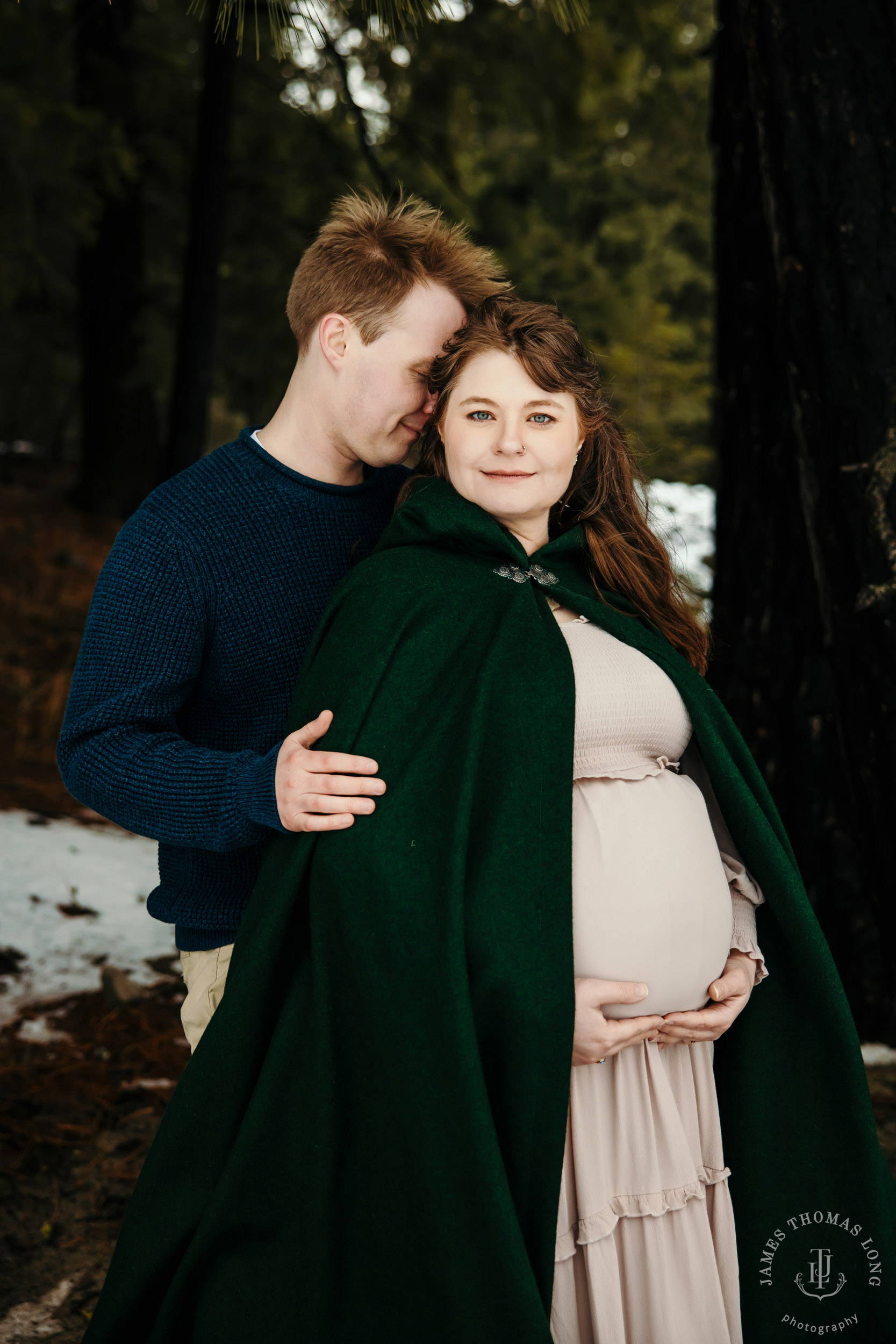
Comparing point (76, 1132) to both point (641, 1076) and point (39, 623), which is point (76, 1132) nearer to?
point (641, 1076)

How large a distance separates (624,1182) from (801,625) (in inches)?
79.1

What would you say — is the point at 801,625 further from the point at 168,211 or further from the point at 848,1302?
the point at 168,211

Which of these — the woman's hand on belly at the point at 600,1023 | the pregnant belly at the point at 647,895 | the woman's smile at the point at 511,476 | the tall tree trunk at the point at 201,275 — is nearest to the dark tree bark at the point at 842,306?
the pregnant belly at the point at 647,895

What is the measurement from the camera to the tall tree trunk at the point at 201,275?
8117 mm

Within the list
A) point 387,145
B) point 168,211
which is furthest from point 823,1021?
point 168,211

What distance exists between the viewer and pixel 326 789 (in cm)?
193

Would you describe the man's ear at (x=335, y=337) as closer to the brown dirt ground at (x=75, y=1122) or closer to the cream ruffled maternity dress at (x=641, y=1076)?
the cream ruffled maternity dress at (x=641, y=1076)

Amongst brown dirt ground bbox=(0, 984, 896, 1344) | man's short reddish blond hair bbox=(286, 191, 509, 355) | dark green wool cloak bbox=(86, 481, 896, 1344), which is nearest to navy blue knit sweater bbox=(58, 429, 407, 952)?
dark green wool cloak bbox=(86, 481, 896, 1344)

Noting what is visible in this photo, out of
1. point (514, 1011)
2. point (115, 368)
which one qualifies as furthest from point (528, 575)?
point (115, 368)

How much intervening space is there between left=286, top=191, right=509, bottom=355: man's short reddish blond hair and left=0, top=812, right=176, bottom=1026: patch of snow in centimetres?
255

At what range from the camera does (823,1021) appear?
2.22 meters

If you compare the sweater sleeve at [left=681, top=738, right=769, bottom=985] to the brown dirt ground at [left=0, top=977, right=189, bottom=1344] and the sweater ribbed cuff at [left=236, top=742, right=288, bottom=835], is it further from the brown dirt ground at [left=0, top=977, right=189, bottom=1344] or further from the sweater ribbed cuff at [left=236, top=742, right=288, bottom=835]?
the brown dirt ground at [left=0, top=977, right=189, bottom=1344]

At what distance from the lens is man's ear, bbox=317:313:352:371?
97.3 inches

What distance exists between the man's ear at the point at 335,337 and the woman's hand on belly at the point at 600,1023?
57.8 inches
